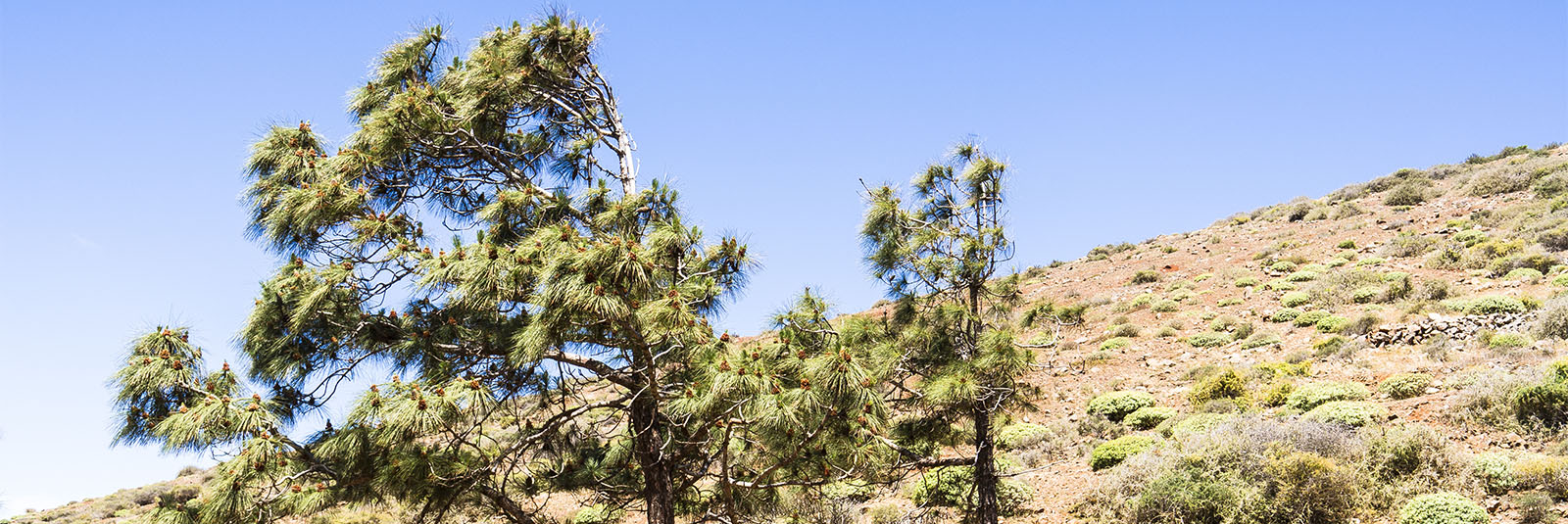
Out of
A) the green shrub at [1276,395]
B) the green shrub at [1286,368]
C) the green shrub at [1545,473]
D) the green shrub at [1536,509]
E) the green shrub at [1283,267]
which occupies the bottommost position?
the green shrub at [1536,509]

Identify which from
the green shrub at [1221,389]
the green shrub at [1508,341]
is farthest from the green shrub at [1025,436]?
the green shrub at [1508,341]

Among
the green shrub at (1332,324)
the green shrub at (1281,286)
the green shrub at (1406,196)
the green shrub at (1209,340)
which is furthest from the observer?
the green shrub at (1406,196)

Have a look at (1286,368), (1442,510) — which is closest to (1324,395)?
(1286,368)

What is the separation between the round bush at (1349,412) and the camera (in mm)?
13016

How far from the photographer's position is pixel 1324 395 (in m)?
14.5

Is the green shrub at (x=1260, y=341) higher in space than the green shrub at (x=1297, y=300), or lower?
lower

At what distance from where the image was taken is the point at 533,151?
8914 mm

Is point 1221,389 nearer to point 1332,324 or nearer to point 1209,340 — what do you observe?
point 1209,340

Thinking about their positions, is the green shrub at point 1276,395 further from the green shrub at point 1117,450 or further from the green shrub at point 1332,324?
the green shrub at point 1332,324

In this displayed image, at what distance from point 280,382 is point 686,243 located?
346cm

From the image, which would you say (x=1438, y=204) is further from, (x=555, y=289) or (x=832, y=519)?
(x=555, y=289)

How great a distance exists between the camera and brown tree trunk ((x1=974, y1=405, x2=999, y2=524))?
878cm

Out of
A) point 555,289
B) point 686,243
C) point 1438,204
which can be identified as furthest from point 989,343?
point 1438,204

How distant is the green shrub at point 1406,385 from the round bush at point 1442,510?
4.00m
